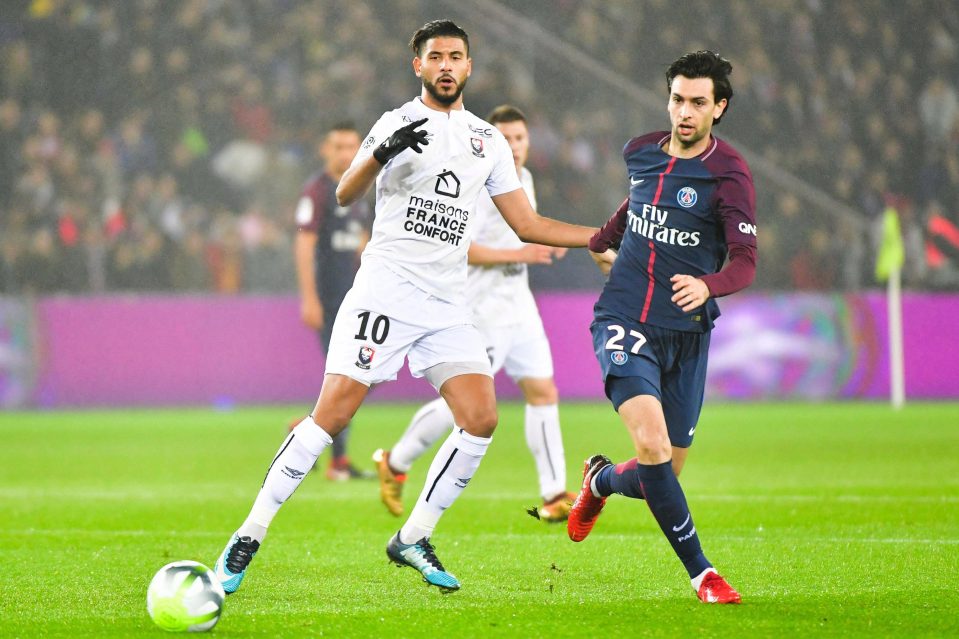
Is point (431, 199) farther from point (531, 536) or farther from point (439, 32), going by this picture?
point (531, 536)

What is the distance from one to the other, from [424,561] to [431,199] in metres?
1.46

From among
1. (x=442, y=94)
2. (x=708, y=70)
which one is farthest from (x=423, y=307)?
(x=708, y=70)

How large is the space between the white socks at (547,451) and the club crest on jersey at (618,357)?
8.17 feet

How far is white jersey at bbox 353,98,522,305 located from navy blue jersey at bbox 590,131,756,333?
647 millimetres

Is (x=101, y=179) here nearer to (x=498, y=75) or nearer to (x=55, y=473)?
(x=498, y=75)

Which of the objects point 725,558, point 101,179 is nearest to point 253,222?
point 101,179

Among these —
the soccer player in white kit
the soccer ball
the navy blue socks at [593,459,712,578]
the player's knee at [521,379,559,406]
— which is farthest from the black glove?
the player's knee at [521,379,559,406]

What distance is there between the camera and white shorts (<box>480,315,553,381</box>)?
816 cm

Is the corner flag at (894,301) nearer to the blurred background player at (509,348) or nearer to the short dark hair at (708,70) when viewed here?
the blurred background player at (509,348)

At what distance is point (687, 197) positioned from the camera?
550 centimetres

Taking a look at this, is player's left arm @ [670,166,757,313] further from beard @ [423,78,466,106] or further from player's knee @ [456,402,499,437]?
beard @ [423,78,466,106]

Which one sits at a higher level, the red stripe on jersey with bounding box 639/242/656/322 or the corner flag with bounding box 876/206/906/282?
the red stripe on jersey with bounding box 639/242/656/322

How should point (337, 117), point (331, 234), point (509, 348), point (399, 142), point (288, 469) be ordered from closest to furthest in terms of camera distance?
point (399, 142)
point (288, 469)
point (509, 348)
point (331, 234)
point (337, 117)

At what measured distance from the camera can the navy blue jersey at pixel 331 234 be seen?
10.2 meters
